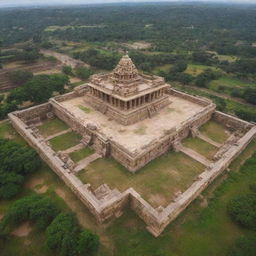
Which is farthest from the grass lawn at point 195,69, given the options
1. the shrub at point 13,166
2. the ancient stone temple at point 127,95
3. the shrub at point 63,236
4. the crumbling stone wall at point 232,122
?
the shrub at point 63,236

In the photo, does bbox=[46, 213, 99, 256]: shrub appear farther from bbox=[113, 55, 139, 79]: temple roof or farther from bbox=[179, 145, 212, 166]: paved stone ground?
bbox=[113, 55, 139, 79]: temple roof

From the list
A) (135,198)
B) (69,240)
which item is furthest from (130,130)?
(69,240)

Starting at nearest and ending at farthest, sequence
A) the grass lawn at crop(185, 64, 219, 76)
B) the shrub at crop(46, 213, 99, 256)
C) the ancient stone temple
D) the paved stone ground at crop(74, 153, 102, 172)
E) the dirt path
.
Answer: the shrub at crop(46, 213, 99, 256) → the dirt path → the paved stone ground at crop(74, 153, 102, 172) → the ancient stone temple → the grass lawn at crop(185, 64, 219, 76)

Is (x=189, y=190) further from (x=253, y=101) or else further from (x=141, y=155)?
(x=253, y=101)

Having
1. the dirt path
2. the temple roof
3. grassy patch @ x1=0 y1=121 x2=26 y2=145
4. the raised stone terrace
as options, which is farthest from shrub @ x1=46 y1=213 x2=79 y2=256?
the temple roof

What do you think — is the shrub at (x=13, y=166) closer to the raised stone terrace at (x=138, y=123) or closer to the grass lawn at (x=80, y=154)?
the grass lawn at (x=80, y=154)

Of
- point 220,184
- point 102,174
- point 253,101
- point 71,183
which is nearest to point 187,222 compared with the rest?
point 220,184
